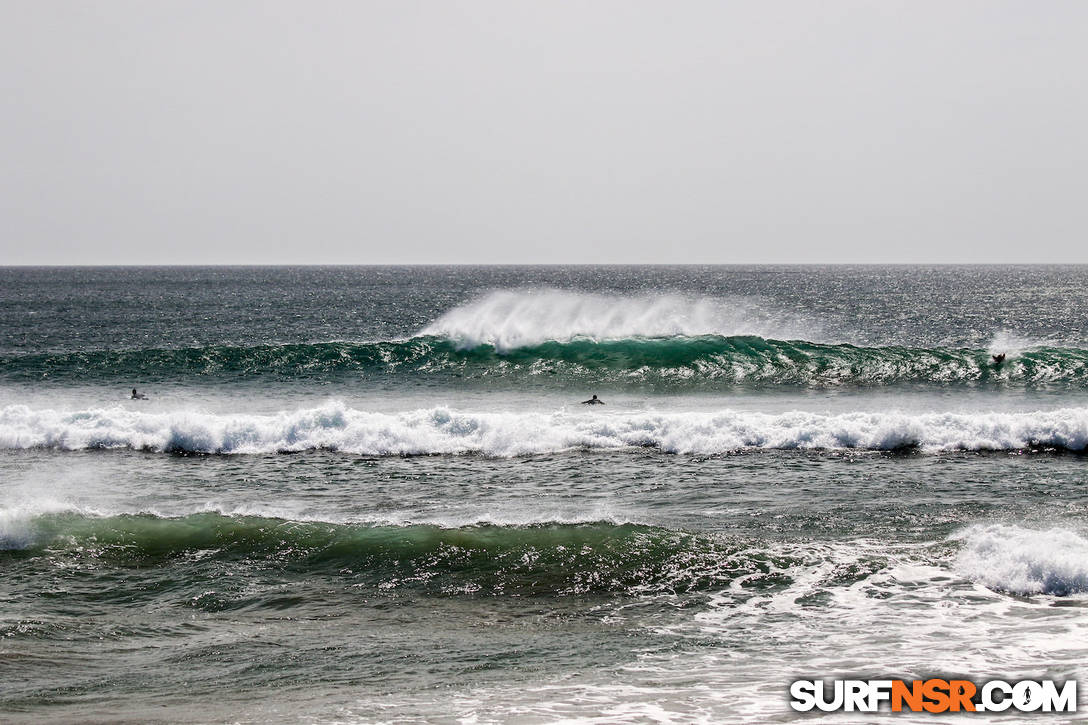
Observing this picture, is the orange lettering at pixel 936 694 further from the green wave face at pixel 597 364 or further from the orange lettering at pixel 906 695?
the green wave face at pixel 597 364

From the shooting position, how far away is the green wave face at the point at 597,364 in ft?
93.3

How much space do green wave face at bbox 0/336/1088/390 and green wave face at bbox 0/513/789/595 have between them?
50.0 feet

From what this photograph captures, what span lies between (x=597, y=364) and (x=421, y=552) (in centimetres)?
1843

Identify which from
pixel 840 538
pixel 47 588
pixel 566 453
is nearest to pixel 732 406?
pixel 566 453

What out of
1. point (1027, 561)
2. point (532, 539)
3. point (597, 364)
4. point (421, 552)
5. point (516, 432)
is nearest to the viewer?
point (1027, 561)

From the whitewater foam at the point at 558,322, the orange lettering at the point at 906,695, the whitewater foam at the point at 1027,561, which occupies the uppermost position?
the whitewater foam at the point at 558,322

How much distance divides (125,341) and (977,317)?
6167 cm

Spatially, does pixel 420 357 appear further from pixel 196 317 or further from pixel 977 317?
pixel 977 317

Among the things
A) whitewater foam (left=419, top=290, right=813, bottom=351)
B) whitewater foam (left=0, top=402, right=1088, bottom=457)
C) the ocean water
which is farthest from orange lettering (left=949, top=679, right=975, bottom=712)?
whitewater foam (left=419, top=290, right=813, bottom=351)

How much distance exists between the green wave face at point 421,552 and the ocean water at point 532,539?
0.18ft

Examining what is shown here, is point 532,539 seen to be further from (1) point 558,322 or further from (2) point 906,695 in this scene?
(1) point 558,322

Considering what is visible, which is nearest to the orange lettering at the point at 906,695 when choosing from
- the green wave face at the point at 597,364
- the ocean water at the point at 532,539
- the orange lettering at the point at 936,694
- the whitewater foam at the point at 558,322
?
the orange lettering at the point at 936,694

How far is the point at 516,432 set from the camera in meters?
19.8

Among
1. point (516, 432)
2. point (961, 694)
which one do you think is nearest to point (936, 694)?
point (961, 694)
